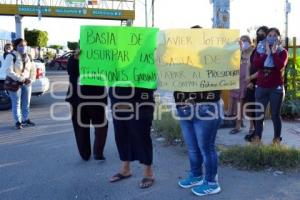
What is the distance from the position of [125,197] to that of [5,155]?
2.80 m

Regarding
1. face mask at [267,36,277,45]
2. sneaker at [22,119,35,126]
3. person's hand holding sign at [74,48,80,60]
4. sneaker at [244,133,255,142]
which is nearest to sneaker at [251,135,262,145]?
sneaker at [244,133,255,142]

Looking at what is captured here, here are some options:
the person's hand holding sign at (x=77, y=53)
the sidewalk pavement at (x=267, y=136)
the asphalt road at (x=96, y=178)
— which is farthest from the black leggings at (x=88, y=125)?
the sidewalk pavement at (x=267, y=136)

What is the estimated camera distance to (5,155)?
22.3ft

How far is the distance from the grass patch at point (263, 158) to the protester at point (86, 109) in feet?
5.85

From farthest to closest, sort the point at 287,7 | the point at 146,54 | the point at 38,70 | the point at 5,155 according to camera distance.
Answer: the point at 287,7 → the point at 38,70 → the point at 5,155 → the point at 146,54

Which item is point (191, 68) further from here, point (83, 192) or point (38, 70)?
point (38, 70)

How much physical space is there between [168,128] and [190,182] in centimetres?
256

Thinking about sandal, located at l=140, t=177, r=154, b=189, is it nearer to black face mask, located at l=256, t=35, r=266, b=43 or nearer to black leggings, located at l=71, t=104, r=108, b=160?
black leggings, located at l=71, t=104, r=108, b=160

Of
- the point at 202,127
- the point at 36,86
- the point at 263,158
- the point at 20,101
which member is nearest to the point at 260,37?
the point at 263,158

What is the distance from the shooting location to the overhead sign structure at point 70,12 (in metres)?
33.6

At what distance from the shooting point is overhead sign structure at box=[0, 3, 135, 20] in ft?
110

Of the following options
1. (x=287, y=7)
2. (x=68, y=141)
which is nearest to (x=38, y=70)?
(x=68, y=141)

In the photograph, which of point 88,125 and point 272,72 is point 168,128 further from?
point 272,72

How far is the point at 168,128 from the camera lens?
7641 mm
